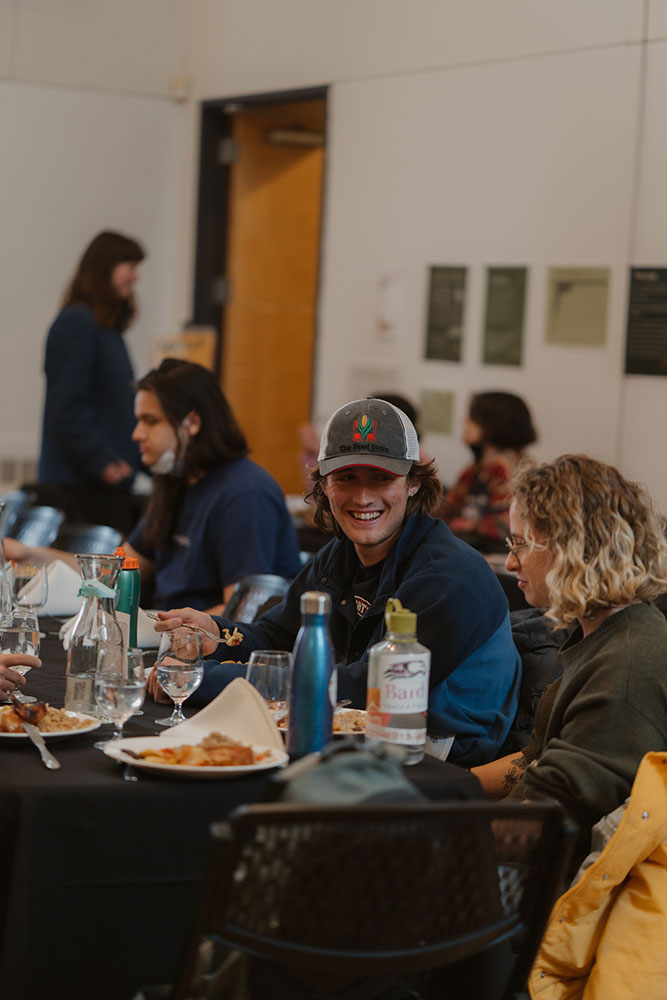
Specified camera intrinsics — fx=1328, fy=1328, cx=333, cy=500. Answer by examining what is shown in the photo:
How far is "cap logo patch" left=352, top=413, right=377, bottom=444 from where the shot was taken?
8.76 ft

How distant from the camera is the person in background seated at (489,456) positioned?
546 centimetres

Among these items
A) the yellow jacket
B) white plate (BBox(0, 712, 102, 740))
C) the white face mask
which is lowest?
the yellow jacket

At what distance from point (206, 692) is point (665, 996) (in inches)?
38.5

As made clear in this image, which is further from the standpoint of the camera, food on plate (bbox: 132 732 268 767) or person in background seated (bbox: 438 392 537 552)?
person in background seated (bbox: 438 392 537 552)

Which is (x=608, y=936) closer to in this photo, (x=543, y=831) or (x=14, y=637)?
(x=543, y=831)

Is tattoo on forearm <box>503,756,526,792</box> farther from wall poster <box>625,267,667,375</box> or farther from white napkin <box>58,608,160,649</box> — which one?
wall poster <box>625,267,667,375</box>

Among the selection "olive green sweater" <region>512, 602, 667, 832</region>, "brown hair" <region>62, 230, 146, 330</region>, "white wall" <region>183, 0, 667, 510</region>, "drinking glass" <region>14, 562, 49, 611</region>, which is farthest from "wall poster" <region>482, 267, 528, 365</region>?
"olive green sweater" <region>512, 602, 667, 832</region>

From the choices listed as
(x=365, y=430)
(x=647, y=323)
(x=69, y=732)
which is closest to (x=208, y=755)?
(x=69, y=732)

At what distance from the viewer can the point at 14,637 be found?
2.60m

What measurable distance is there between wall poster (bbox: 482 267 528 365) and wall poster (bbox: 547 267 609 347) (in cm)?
17

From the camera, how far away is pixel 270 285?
7.85 meters

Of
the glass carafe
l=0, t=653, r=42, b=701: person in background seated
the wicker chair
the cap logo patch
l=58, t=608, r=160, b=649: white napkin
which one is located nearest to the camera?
the wicker chair

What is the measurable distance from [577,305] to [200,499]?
2.27m

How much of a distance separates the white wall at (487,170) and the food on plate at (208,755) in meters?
3.45
